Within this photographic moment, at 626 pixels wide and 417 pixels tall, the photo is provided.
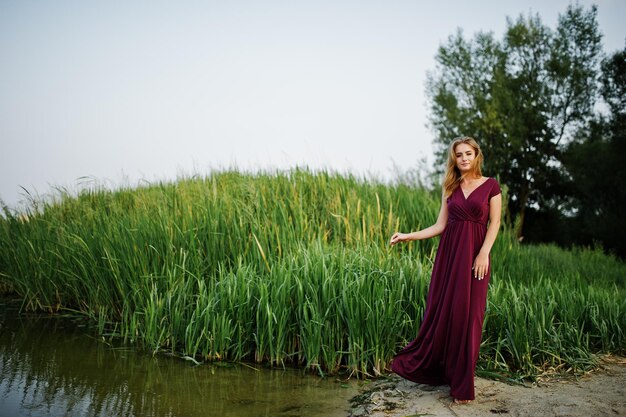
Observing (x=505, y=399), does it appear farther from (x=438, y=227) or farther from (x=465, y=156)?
(x=465, y=156)

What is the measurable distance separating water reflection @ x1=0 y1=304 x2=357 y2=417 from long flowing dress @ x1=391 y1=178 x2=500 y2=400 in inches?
27.1

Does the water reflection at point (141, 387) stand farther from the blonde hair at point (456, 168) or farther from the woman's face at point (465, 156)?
the woman's face at point (465, 156)

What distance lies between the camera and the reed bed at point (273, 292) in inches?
197

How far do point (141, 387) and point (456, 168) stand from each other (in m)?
3.23

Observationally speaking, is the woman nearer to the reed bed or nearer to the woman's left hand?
the woman's left hand

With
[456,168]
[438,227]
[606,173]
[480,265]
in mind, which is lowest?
[480,265]

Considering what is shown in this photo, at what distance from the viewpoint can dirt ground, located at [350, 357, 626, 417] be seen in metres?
3.94

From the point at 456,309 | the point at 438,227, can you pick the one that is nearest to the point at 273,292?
the point at 438,227

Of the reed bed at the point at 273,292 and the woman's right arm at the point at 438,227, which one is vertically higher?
the woman's right arm at the point at 438,227

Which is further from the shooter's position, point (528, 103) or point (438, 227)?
point (528, 103)

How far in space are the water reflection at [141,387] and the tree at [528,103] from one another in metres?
21.1

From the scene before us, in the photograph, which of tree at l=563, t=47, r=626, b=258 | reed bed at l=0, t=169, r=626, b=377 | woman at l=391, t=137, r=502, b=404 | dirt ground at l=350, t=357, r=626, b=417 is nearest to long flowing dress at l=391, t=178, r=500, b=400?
woman at l=391, t=137, r=502, b=404

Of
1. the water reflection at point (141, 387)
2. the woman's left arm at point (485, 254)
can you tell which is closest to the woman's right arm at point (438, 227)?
the woman's left arm at point (485, 254)

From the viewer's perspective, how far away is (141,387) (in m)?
4.56
